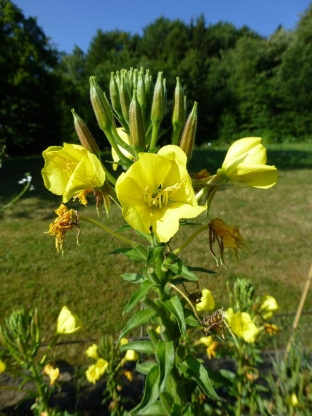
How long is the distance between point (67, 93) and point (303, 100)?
47.1 ft

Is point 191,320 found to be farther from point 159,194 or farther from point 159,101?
point 159,101

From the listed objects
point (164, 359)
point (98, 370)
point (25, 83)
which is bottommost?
point (98, 370)

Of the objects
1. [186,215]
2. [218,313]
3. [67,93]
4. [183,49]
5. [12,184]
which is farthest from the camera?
[183,49]

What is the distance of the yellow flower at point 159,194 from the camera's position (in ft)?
2.88

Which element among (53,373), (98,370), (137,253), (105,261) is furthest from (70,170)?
(105,261)

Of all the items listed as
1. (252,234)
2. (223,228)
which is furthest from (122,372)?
(252,234)

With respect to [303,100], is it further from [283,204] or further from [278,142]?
[283,204]

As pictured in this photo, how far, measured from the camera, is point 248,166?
0.99 meters

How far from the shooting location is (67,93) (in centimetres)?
1576

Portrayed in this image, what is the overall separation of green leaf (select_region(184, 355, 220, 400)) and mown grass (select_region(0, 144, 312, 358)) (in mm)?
2211

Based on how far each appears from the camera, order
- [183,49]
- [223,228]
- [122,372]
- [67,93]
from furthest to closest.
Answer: [183,49] < [67,93] < [122,372] < [223,228]

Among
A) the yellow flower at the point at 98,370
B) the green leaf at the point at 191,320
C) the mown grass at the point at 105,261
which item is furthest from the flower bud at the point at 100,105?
the mown grass at the point at 105,261

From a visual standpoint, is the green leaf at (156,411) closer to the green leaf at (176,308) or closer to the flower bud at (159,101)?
the green leaf at (176,308)

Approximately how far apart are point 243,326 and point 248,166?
111 centimetres
